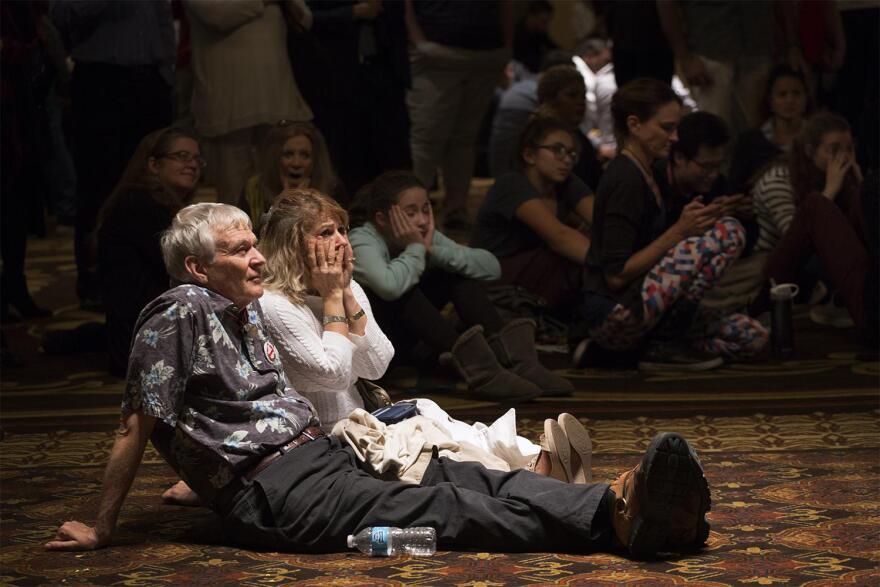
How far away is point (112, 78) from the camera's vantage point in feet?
20.9

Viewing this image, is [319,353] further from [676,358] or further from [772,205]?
[772,205]

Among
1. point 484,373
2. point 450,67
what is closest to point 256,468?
point 484,373

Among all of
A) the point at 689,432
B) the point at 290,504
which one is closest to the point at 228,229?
the point at 290,504

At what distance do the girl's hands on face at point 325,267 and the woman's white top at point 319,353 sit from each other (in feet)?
0.23

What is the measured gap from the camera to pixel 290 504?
3.36 m

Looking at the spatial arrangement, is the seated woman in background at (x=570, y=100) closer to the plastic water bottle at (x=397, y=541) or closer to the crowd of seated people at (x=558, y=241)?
the crowd of seated people at (x=558, y=241)

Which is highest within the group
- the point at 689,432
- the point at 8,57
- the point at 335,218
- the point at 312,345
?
the point at 8,57

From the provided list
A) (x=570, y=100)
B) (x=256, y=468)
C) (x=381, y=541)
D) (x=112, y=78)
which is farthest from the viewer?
(x=570, y=100)

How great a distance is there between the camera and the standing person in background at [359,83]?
273 inches

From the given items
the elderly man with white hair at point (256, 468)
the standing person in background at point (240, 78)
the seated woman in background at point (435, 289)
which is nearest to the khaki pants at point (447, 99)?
the standing person in background at point (240, 78)

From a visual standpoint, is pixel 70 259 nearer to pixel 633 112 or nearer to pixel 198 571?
pixel 633 112

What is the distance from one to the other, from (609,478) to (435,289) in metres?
1.58

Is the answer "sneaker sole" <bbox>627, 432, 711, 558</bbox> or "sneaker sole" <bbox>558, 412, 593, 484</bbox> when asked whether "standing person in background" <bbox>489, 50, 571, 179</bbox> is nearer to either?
"sneaker sole" <bbox>558, 412, 593, 484</bbox>

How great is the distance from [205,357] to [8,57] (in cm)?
358
